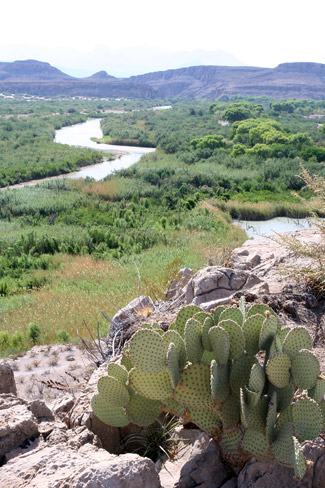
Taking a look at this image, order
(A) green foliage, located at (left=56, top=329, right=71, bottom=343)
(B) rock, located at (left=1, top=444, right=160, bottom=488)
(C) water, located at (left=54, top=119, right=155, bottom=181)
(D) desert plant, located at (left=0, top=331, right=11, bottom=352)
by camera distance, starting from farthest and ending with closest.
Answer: (C) water, located at (left=54, top=119, right=155, bottom=181)
(A) green foliage, located at (left=56, top=329, right=71, bottom=343)
(D) desert plant, located at (left=0, top=331, right=11, bottom=352)
(B) rock, located at (left=1, top=444, right=160, bottom=488)

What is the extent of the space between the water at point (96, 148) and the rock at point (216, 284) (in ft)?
76.1

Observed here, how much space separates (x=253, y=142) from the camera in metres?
40.5

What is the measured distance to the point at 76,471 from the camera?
217cm

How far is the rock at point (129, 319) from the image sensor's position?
472 centimetres

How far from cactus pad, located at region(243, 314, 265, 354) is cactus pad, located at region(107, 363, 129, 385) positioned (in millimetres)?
742

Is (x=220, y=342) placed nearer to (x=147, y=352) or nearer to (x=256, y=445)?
(x=147, y=352)

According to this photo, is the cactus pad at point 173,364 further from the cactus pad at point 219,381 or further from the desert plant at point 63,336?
the desert plant at point 63,336

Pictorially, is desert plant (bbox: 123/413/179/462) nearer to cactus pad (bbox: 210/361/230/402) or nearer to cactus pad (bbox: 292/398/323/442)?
cactus pad (bbox: 210/361/230/402)

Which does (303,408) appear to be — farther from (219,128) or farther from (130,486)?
(219,128)

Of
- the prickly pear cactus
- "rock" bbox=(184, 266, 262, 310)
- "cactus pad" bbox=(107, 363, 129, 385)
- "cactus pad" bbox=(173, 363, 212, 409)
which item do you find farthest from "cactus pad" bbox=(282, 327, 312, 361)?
"rock" bbox=(184, 266, 262, 310)

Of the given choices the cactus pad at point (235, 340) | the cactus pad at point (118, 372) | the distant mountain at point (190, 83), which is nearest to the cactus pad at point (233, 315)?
the cactus pad at point (235, 340)

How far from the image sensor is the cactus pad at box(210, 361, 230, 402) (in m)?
2.44

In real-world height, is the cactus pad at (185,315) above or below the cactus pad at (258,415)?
above

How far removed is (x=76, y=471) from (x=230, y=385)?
94cm
